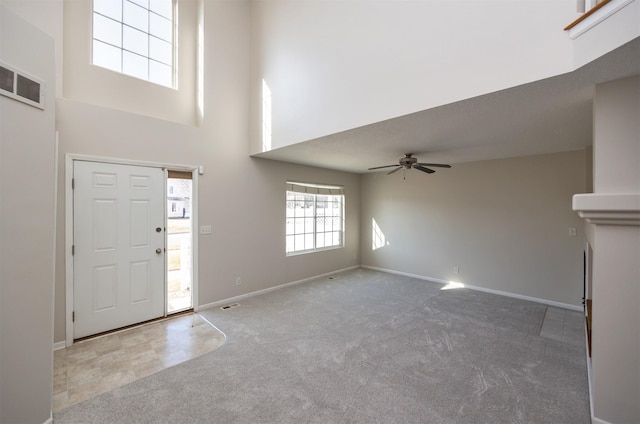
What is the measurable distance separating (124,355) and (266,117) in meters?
3.33

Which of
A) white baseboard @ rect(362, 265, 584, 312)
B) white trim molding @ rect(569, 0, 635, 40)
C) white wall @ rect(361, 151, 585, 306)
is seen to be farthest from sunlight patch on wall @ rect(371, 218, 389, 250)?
white trim molding @ rect(569, 0, 635, 40)

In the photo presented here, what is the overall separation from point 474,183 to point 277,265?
3.87 metres

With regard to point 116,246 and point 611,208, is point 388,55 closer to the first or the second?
point 611,208

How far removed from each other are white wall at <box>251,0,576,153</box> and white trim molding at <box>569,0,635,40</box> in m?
0.06

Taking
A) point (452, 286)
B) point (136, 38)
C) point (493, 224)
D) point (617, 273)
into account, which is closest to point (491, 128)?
point (617, 273)

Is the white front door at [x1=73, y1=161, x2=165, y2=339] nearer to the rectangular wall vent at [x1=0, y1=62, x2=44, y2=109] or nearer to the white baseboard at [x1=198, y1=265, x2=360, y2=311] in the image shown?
the white baseboard at [x1=198, y1=265, x2=360, y2=311]

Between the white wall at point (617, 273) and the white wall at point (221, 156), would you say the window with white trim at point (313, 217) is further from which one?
the white wall at point (617, 273)

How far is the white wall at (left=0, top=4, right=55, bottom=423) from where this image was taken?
1.48m

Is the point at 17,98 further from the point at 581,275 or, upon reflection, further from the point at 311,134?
the point at 581,275

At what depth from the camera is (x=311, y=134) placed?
3332 millimetres

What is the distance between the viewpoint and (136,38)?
3.46 m

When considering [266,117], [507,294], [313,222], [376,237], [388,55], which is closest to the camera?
[388,55]

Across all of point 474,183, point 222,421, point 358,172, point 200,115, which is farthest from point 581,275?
point 200,115

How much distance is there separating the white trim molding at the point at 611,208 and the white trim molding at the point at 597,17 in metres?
1.01
